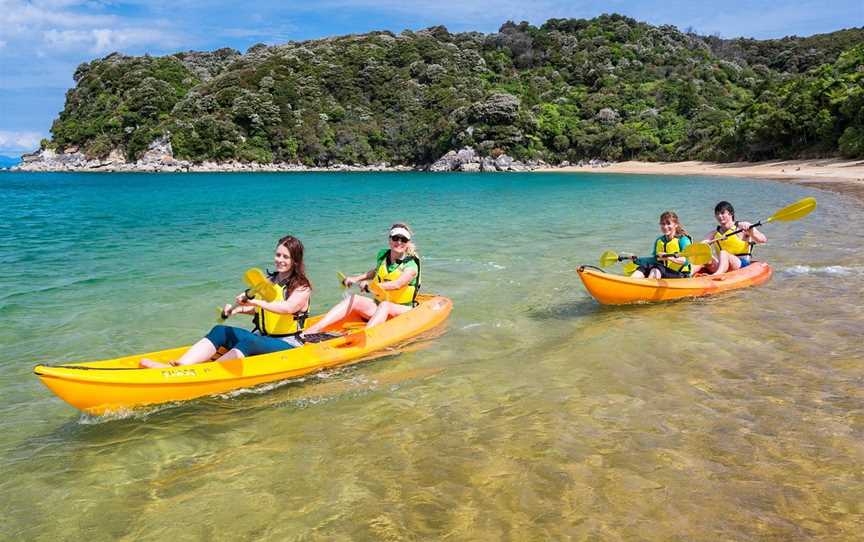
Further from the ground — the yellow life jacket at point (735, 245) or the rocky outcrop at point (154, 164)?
the rocky outcrop at point (154, 164)

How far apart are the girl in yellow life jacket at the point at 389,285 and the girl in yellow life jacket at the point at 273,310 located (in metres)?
0.95

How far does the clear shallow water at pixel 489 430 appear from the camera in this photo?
3.17 meters

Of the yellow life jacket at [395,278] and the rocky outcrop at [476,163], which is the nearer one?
the yellow life jacket at [395,278]

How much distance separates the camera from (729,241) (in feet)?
30.2

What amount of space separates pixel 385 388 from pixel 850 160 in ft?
150

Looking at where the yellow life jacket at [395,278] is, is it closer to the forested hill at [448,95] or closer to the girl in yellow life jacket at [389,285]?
the girl in yellow life jacket at [389,285]

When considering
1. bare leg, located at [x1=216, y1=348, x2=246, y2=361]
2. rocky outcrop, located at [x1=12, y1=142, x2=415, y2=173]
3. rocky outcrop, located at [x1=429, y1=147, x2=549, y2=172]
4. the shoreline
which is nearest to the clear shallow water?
bare leg, located at [x1=216, y1=348, x2=246, y2=361]

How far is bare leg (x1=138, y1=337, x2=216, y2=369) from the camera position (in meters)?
4.79

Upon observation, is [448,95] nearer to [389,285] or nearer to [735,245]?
[735,245]

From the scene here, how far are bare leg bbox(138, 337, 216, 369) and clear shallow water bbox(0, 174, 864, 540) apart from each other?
36 centimetres

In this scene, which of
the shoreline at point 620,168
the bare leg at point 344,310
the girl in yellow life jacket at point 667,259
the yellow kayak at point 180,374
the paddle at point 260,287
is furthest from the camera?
the shoreline at point 620,168

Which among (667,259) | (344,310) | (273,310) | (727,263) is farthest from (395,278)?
(727,263)

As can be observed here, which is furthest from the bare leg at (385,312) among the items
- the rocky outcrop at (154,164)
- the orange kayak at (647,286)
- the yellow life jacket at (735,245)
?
the rocky outcrop at (154,164)

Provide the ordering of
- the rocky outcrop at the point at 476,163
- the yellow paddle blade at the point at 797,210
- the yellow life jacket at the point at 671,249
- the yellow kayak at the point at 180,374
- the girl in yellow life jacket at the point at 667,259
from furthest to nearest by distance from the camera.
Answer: the rocky outcrop at the point at 476,163 < the yellow paddle blade at the point at 797,210 < the yellow life jacket at the point at 671,249 < the girl in yellow life jacket at the point at 667,259 < the yellow kayak at the point at 180,374
